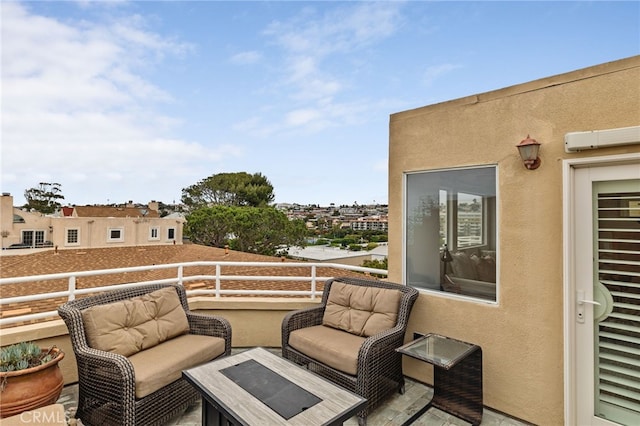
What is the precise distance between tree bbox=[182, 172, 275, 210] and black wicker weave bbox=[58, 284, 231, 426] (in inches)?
818

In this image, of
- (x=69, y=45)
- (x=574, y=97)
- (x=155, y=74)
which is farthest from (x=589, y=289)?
(x=155, y=74)

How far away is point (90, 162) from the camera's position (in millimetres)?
15359

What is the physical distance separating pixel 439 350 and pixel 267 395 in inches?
63.4

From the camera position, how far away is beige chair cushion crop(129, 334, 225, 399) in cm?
244

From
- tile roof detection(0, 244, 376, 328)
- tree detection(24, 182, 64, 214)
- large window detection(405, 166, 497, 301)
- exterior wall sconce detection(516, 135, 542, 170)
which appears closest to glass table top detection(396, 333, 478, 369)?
large window detection(405, 166, 497, 301)

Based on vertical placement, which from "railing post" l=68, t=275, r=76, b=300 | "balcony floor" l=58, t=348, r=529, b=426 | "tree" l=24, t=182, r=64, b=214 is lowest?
"balcony floor" l=58, t=348, r=529, b=426

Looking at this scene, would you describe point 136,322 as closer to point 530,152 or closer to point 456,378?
point 456,378

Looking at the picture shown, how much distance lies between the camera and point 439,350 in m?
2.79

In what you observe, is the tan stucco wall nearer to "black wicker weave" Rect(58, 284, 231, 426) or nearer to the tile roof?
"black wicker weave" Rect(58, 284, 231, 426)

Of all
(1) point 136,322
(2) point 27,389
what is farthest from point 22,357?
(1) point 136,322

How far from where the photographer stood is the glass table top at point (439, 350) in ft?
8.31

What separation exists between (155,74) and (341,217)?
1197 cm

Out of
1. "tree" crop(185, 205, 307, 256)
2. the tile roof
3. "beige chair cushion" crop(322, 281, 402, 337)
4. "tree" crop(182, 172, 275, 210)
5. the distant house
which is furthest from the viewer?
"tree" crop(182, 172, 275, 210)

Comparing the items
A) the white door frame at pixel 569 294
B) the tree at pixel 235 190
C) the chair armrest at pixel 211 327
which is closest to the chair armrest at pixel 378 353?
the white door frame at pixel 569 294
